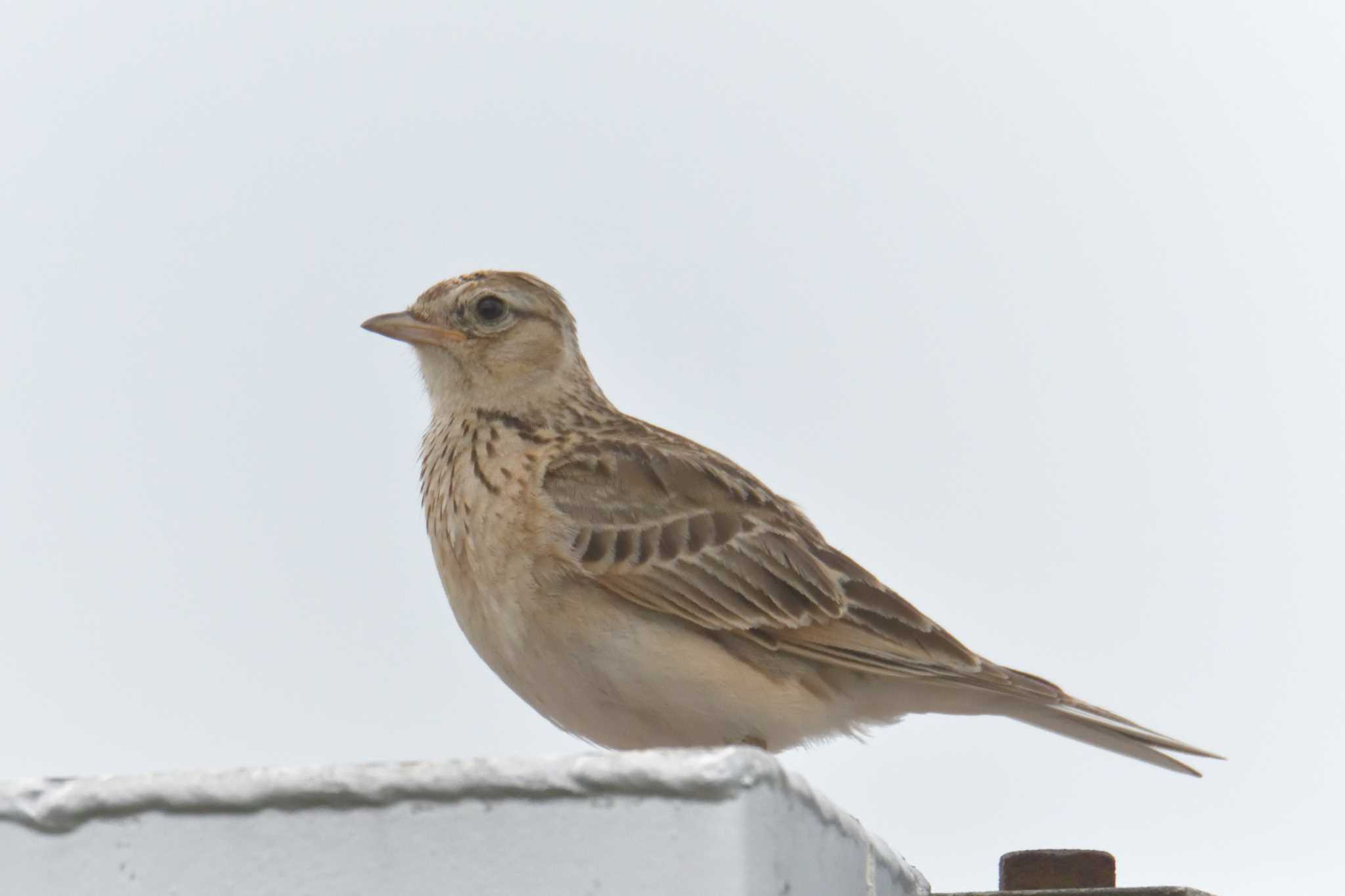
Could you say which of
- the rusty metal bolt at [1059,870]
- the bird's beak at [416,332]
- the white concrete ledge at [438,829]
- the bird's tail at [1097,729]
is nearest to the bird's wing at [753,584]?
the bird's tail at [1097,729]

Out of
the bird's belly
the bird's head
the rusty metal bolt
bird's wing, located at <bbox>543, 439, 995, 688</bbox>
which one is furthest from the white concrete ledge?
the bird's head

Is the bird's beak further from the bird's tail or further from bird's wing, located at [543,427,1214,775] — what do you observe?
the bird's tail

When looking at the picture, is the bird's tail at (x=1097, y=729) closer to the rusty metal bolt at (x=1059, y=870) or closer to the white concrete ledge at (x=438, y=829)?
the rusty metal bolt at (x=1059, y=870)

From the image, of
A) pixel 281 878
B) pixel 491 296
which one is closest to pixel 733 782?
pixel 281 878

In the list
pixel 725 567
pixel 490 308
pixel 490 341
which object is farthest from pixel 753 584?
pixel 490 308

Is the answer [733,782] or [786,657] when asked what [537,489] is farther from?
[733,782]

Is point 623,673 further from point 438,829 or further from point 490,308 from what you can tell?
point 438,829
